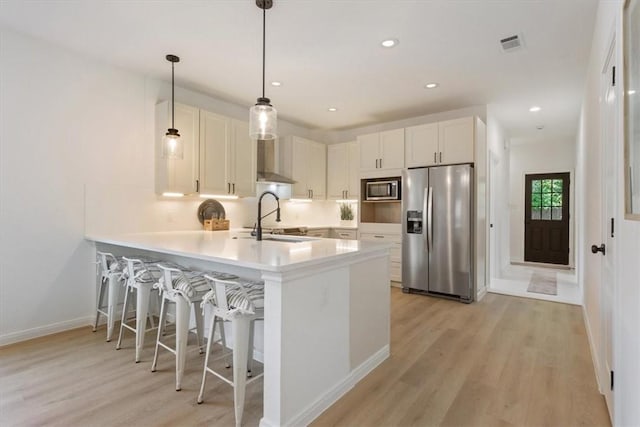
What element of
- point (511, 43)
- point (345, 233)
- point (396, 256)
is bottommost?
point (396, 256)

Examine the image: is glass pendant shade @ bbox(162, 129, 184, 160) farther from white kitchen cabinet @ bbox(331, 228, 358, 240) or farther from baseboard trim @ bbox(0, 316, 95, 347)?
white kitchen cabinet @ bbox(331, 228, 358, 240)

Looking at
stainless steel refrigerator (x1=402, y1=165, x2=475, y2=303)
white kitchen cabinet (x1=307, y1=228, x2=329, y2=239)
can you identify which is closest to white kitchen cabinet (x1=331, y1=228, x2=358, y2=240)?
white kitchen cabinet (x1=307, y1=228, x2=329, y2=239)

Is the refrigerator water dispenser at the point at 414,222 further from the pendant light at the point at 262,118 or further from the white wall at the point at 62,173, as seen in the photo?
the white wall at the point at 62,173

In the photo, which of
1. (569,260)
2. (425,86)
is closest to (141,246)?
(425,86)

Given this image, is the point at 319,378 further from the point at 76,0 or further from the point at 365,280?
the point at 76,0

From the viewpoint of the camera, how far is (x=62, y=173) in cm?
312

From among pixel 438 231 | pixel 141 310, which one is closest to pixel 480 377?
pixel 438 231

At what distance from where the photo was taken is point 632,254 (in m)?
1.31

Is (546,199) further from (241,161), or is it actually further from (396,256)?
(241,161)

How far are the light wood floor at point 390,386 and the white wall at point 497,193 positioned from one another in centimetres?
258

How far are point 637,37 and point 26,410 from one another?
3.45 metres

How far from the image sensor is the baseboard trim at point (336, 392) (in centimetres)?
176

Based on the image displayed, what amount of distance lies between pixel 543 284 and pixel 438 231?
2.21 metres

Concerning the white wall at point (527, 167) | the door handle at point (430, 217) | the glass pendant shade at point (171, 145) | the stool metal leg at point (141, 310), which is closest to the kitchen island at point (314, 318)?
the stool metal leg at point (141, 310)
